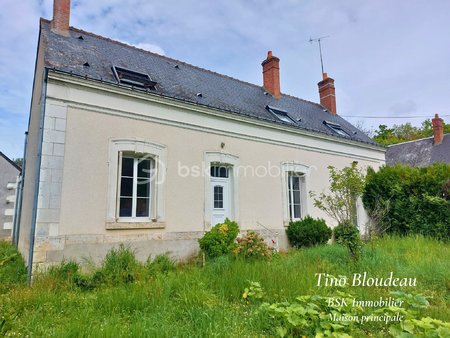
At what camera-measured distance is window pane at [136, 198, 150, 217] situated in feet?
24.2

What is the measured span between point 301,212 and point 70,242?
7655mm

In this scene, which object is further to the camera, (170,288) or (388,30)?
(388,30)

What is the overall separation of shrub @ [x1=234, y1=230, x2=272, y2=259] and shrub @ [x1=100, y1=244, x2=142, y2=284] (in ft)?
7.31

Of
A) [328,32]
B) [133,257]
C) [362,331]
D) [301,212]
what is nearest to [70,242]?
[133,257]

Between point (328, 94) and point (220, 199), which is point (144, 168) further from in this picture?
point (328, 94)

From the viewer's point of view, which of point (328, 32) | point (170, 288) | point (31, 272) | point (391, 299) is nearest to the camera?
point (391, 299)

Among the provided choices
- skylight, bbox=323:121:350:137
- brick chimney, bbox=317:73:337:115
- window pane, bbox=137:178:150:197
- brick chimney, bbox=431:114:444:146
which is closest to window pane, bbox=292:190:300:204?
skylight, bbox=323:121:350:137

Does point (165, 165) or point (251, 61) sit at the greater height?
point (251, 61)

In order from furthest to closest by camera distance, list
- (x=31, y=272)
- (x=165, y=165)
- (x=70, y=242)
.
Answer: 1. (x=165, y=165)
2. (x=70, y=242)
3. (x=31, y=272)

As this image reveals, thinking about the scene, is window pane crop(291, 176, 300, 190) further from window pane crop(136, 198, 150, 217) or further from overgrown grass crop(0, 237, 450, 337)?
window pane crop(136, 198, 150, 217)

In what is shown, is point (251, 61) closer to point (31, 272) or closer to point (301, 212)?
point (301, 212)

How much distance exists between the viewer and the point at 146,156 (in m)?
7.62

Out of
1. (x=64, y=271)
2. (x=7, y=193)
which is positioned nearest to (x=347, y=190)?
(x=64, y=271)

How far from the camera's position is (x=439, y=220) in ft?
33.2
